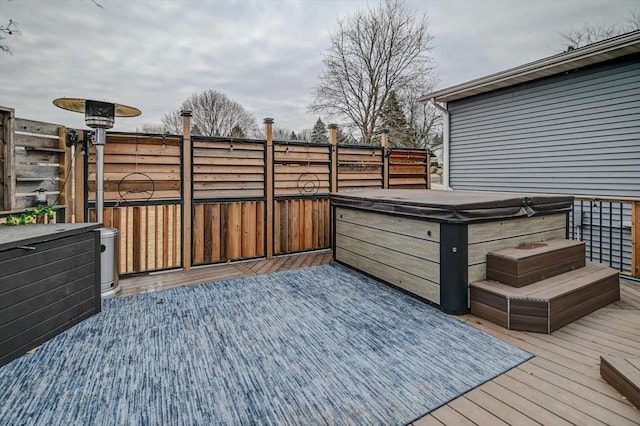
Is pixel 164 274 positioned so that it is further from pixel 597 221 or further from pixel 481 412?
pixel 597 221

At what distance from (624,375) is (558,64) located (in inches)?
178

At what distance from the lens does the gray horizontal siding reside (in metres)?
4.43

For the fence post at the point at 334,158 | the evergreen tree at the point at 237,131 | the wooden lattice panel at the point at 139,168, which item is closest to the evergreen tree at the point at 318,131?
the evergreen tree at the point at 237,131

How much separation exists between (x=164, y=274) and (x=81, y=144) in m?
1.69

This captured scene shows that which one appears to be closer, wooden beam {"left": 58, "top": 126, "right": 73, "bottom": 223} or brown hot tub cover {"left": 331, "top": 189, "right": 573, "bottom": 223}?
brown hot tub cover {"left": 331, "top": 189, "right": 573, "bottom": 223}

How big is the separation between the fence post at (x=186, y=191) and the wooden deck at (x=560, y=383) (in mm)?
3317

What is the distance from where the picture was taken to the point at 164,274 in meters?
4.00

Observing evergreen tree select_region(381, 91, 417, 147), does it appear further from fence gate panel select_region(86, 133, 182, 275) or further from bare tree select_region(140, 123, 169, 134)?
bare tree select_region(140, 123, 169, 134)

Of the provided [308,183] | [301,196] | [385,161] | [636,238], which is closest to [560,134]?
[636,238]

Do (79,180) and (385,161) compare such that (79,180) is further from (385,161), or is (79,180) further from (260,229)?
Answer: (385,161)

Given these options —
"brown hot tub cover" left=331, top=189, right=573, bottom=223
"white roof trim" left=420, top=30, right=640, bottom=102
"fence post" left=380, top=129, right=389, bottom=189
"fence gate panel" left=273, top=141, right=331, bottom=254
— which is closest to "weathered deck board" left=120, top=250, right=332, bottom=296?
"fence gate panel" left=273, top=141, right=331, bottom=254

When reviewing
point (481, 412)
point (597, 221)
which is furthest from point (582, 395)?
point (597, 221)

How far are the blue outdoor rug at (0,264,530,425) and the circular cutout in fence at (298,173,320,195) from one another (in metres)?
2.21

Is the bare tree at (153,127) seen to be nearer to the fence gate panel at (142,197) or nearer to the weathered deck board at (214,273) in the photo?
the fence gate panel at (142,197)
